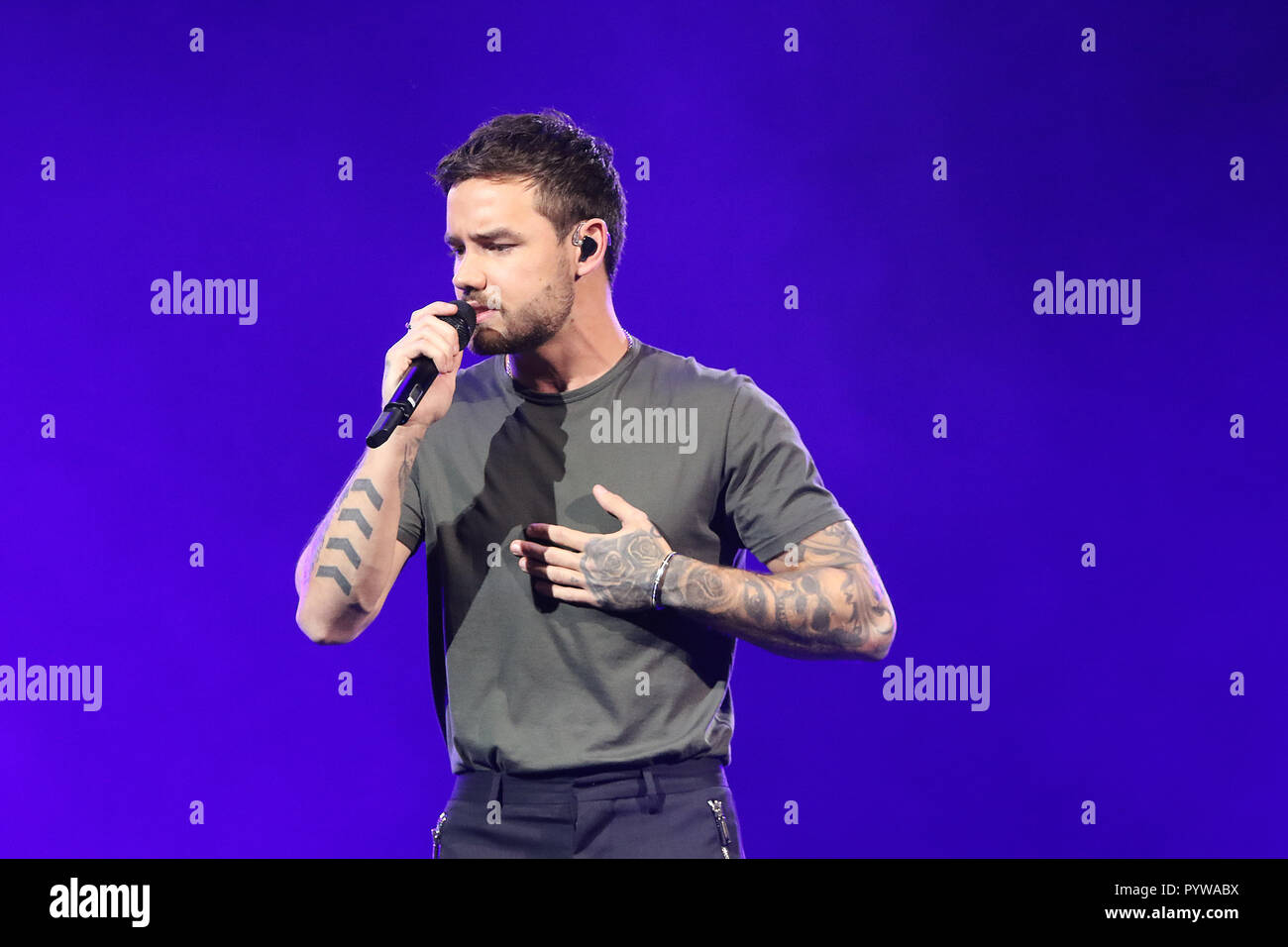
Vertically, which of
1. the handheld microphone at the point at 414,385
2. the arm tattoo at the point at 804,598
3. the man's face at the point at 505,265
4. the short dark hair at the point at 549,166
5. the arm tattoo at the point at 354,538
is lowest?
the arm tattoo at the point at 804,598

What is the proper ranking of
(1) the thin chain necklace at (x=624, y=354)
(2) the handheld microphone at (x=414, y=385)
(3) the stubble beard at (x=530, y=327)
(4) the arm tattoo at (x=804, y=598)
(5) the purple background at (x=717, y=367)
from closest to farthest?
(2) the handheld microphone at (x=414, y=385)
(4) the arm tattoo at (x=804, y=598)
(3) the stubble beard at (x=530, y=327)
(1) the thin chain necklace at (x=624, y=354)
(5) the purple background at (x=717, y=367)

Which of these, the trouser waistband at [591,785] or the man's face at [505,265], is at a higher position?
the man's face at [505,265]

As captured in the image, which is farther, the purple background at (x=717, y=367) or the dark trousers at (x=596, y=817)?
the purple background at (x=717, y=367)

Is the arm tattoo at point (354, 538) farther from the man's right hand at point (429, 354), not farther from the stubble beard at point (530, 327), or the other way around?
the stubble beard at point (530, 327)

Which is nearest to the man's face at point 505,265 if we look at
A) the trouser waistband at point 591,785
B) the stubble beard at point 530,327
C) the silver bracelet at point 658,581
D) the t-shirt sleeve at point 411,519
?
the stubble beard at point 530,327

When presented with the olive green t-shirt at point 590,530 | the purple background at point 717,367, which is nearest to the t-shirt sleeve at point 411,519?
the olive green t-shirt at point 590,530

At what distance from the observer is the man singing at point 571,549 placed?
63.7 inches

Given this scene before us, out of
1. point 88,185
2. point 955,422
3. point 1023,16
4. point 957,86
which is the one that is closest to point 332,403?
point 88,185

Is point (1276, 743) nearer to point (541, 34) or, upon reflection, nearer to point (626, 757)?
point (626, 757)

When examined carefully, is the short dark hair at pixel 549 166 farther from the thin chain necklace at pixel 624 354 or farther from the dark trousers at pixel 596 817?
the dark trousers at pixel 596 817

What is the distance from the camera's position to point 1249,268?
2.76 meters

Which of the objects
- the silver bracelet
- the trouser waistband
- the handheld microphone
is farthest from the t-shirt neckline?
the trouser waistband

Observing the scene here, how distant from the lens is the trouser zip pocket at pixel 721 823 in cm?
161

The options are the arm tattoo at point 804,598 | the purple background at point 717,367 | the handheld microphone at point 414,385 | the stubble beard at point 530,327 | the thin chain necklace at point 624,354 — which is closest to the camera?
the handheld microphone at point 414,385
